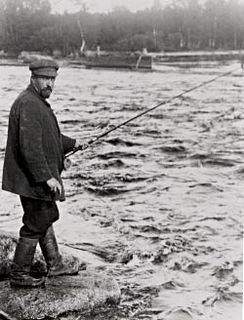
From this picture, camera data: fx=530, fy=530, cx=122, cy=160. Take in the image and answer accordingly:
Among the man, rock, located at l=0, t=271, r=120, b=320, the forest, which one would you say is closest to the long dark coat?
the man

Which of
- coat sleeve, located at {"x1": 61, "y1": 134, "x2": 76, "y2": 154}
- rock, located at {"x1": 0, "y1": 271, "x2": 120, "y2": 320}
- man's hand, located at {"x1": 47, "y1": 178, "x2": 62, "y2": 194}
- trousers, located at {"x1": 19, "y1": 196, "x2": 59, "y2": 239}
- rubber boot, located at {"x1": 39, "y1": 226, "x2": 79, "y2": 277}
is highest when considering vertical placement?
coat sleeve, located at {"x1": 61, "y1": 134, "x2": 76, "y2": 154}

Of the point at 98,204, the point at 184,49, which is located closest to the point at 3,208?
the point at 98,204

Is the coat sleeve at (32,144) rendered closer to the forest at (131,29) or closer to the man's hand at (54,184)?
the man's hand at (54,184)

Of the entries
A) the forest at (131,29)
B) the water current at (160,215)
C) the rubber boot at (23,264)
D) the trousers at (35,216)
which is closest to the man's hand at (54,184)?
the trousers at (35,216)

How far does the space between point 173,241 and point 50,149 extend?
2891 millimetres

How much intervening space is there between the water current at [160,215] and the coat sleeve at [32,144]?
1066 mm

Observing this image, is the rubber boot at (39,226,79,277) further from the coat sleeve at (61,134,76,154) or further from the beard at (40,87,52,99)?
the beard at (40,87,52,99)

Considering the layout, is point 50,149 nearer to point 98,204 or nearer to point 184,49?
point 98,204

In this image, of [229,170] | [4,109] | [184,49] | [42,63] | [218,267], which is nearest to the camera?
[42,63]

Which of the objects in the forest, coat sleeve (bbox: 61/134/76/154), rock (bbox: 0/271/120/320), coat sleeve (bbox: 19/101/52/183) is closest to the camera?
coat sleeve (bbox: 19/101/52/183)

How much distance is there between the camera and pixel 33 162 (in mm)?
3258

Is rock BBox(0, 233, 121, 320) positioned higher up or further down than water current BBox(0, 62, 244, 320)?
higher up

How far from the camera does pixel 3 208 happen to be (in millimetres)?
6801

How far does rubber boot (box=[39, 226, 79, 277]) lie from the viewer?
3.67m
